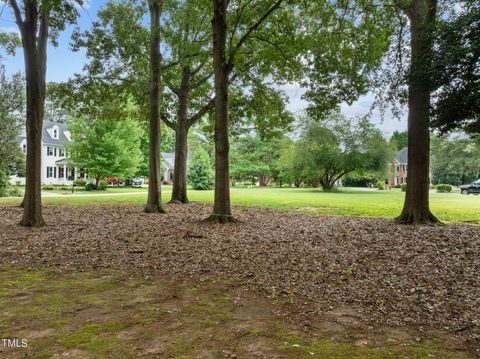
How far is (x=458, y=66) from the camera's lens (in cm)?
592

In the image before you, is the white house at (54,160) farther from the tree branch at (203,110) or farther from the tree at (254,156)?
the tree branch at (203,110)

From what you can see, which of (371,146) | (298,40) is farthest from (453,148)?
(298,40)

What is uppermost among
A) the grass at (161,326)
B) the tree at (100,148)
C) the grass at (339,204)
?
the tree at (100,148)

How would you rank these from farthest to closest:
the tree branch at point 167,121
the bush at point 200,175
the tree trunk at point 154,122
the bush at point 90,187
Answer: the bush at point 200,175, the bush at point 90,187, the tree branch at point 167,121, the tree trunk at point 154,122

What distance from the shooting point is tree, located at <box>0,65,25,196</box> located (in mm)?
24141

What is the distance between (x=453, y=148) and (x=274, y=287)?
3868 cm

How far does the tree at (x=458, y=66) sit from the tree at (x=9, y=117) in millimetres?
26201

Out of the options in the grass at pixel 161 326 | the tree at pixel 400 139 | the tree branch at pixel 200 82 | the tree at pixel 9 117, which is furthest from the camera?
the tree at pixel 400 139

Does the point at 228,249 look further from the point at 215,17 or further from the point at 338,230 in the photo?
the point at 215,17

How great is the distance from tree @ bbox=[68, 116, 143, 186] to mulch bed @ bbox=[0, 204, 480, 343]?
2195 centimetres

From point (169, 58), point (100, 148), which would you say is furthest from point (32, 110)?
point (100, 148)

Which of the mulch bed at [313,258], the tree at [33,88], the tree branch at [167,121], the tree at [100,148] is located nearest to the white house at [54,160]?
the tree at [100,148]

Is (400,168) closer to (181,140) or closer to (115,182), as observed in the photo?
(115,182)

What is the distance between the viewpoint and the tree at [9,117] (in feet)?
79.2
